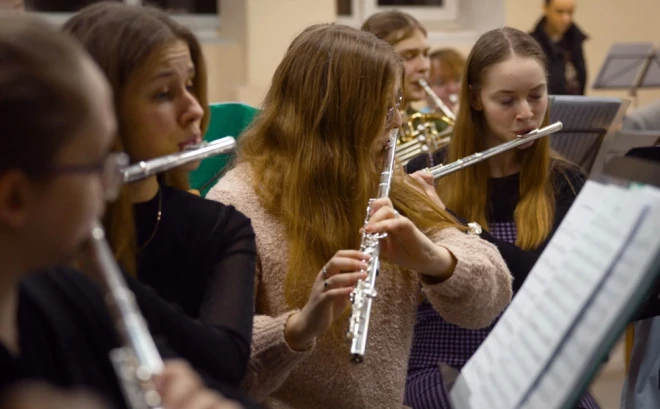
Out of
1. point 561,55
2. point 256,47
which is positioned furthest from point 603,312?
point 561,55

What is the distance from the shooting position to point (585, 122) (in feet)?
7.25

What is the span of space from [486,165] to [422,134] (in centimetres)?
58

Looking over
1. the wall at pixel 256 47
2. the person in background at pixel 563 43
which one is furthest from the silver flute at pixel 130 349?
the person in background at pixel 563 43

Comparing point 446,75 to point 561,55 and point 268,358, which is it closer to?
point 561,55

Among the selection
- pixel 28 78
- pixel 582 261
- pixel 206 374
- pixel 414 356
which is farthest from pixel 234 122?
pixel 28 78

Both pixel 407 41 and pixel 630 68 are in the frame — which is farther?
pixel 630 68

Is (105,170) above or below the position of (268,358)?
above

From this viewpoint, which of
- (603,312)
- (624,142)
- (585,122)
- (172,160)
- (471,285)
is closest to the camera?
(603,312)

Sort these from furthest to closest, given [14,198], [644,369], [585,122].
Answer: [585,122] → [644,369] → [14,198]

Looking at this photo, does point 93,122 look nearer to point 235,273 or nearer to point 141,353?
point 141,353

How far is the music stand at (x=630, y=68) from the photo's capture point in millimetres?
4906

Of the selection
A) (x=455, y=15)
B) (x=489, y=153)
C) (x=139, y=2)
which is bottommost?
(x=455, y=15)

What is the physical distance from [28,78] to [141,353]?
24cm

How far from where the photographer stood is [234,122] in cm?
200
